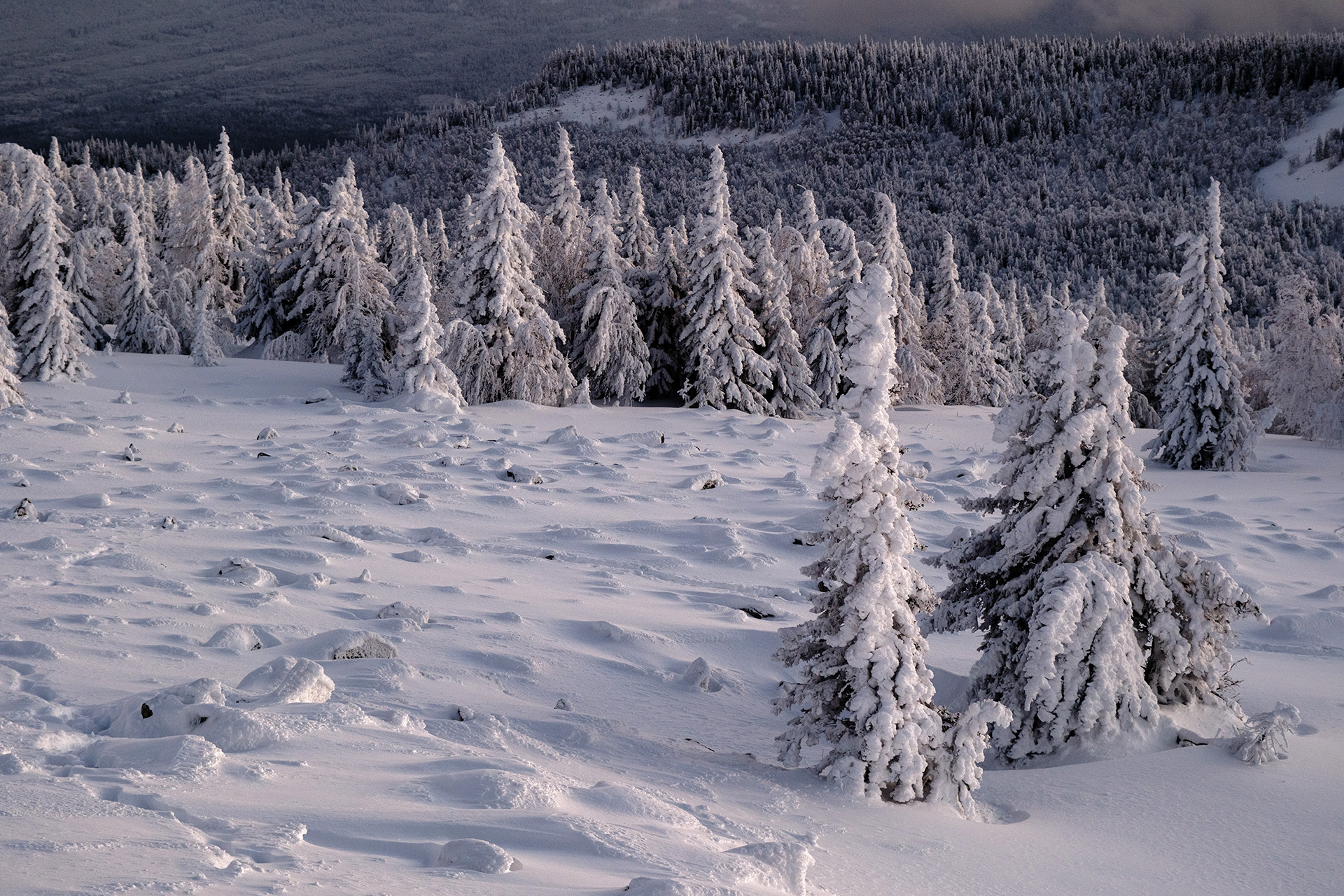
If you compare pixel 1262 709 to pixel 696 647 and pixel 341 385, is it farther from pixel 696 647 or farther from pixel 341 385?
pixel 341 385

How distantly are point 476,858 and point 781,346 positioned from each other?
2642 centimetres

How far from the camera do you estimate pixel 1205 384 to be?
77.9ft

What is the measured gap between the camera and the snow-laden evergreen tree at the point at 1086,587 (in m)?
6.84

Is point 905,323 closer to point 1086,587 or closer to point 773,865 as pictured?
point 1086,587

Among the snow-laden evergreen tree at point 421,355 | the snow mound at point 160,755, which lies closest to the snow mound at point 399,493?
the snow mound at point 160,755

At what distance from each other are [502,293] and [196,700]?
21.0 m

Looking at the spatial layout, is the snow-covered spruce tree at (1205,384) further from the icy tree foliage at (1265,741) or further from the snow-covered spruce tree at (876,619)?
the snow-covered spruce tree at (876,619)

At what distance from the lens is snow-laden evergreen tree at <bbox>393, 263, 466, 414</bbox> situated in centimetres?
2181

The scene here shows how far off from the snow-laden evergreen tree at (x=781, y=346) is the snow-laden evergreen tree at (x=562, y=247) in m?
5.73

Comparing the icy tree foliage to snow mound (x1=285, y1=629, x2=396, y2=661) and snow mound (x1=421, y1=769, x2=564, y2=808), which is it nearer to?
snow mound (x1=421, y1=769, x2=564, y2=808)

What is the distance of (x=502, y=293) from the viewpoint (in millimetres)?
25156

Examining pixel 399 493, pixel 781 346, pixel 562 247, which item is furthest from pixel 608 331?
pixel 399 493

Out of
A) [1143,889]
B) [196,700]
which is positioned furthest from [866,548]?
[196,700]

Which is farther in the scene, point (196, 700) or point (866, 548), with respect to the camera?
point (866, 548)
